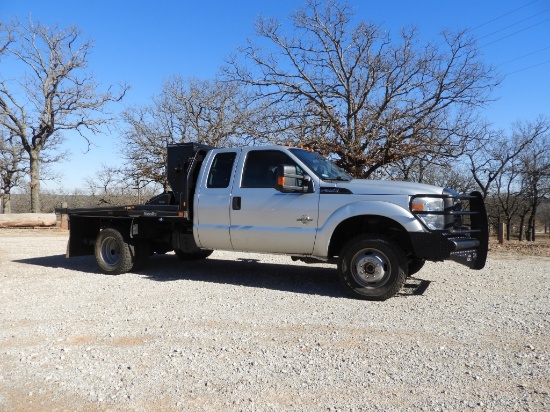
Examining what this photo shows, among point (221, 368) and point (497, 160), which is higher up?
point (497, 160)

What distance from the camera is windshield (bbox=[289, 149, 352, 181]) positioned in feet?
21.4

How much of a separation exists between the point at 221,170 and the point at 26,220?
17.1m

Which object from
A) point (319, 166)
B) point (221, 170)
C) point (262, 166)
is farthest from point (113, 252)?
point (319, 166)

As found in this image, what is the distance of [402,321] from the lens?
4.94 metres

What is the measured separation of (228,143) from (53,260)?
73.1ft

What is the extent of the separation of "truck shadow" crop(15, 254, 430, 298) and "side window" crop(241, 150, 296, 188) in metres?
1.54

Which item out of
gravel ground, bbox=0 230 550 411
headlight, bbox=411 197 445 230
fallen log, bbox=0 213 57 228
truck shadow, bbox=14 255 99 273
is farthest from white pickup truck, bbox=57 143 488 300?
fallen log, bbox=0 213 57 228

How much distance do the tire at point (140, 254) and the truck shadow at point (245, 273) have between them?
0.40 ft

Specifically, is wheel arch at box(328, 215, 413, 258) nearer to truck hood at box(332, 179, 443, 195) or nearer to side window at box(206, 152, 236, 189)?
truck hood at box(332, 179, 443, 195)

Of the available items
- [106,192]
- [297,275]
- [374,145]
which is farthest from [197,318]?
[106,192]

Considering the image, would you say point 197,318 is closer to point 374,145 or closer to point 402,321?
point 402,321

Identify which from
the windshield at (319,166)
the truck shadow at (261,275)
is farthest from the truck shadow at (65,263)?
the windshield at (319,166)

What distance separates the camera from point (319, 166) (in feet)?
22.1

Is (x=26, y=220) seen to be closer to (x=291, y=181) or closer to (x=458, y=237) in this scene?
(x=291, y=181)
